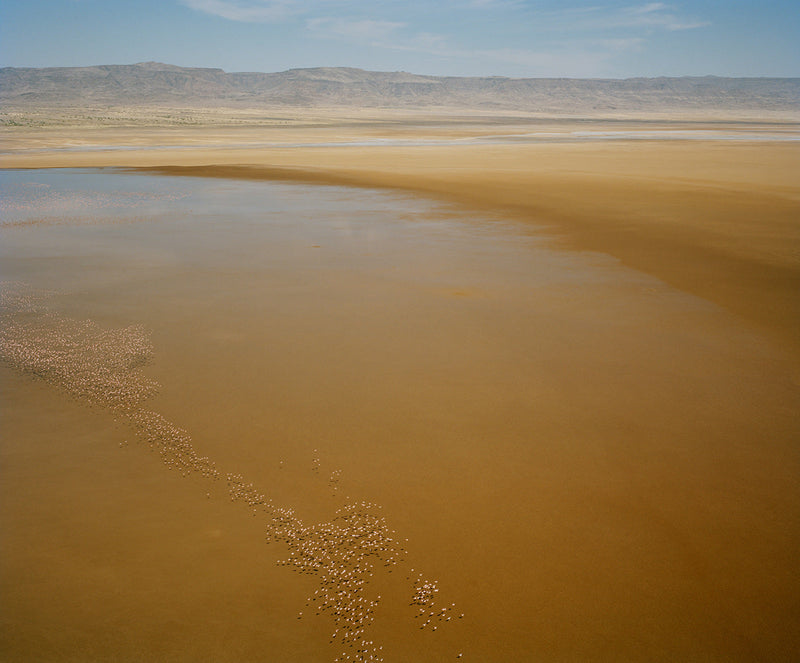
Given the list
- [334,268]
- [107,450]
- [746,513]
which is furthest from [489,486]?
[334,268]

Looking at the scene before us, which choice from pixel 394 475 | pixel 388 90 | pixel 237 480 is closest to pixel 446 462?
pixel 394 475

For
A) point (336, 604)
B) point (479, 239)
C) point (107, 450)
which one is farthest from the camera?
point (479, 239)

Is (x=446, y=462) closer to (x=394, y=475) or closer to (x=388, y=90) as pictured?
(x=394, y=475)

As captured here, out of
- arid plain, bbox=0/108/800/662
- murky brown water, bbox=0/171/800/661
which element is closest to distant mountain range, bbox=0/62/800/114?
arid plain, bbox=0/108/800/662

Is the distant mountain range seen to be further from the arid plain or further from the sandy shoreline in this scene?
the arid plain

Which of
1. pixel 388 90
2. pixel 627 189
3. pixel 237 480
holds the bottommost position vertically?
pixel 237 480

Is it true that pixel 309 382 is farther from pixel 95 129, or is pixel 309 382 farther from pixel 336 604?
pixel 95 129
